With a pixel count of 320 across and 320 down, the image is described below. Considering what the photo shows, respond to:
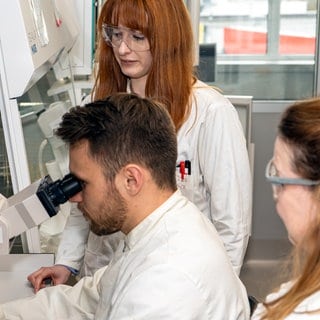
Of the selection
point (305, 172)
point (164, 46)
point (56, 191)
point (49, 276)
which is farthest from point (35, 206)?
point (164, 46)

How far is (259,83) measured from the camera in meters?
3.89

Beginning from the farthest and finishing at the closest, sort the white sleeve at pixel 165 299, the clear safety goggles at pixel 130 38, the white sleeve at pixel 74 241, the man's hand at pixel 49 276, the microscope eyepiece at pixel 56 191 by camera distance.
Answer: the white sleeve at pixel 74 241 < the clear safety goggles at pixel 130 38 < the man's hand at pixel 49 276 < the microscope eyepiece at pixel 56 191 < the white sleeve at pixel 165 299

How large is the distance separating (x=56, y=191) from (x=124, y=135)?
0.18 metres

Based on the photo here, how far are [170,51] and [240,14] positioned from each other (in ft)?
7.38

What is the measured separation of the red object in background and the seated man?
8.81 feet

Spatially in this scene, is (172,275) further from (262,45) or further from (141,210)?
(262,45)

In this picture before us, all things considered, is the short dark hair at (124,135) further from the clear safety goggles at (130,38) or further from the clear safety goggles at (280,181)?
the clear safety goggles at (130,38)

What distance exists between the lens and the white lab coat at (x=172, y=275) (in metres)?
1.12

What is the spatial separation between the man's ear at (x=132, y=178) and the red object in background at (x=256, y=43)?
9.15ft

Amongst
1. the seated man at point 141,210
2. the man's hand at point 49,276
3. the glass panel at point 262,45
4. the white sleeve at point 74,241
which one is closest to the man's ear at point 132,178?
the seated man at point 141,210

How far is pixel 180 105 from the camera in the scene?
1.76 meters

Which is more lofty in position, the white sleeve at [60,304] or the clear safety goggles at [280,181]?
the clear safety goggles at [280,181]

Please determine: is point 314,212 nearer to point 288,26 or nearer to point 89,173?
point 89,173

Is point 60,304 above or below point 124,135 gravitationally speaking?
below
